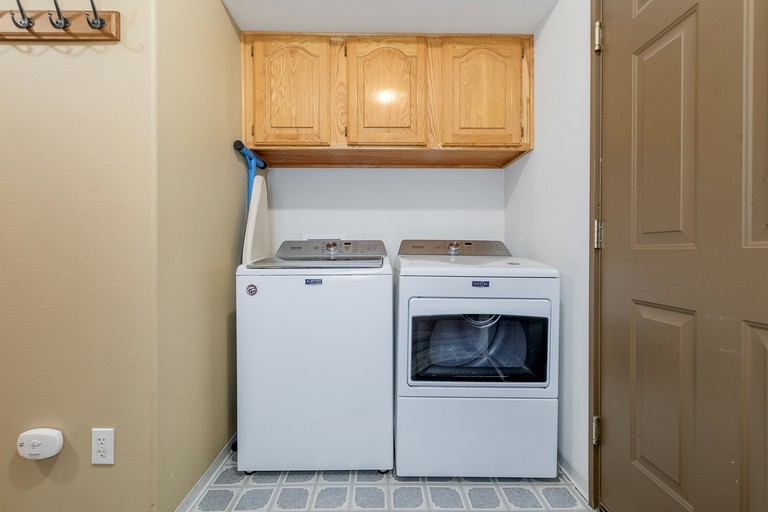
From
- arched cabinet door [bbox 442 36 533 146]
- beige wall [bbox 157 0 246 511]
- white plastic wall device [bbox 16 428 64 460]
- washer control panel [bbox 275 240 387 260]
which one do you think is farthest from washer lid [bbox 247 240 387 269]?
white plastic wall device [bbox 16 428 64 460]

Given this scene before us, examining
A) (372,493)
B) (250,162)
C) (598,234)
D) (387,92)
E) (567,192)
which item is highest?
(387,92)

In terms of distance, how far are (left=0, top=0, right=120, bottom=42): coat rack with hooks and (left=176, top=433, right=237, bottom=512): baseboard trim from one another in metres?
1.64

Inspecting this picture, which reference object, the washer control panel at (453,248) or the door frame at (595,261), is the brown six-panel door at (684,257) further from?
the washer control panel at (453,248)

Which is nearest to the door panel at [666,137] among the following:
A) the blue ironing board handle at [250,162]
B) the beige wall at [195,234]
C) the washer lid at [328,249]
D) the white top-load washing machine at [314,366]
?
the white top-load washing machine at [314,366]

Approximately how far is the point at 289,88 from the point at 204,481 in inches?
73.8

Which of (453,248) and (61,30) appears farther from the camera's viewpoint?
(453,248)

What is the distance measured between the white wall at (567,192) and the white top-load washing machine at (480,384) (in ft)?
0.27

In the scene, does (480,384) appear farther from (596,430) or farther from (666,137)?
(666,137)

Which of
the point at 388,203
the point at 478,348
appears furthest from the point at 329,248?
the point at 478,348

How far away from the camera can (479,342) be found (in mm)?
1532

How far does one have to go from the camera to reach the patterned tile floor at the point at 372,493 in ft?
4.46

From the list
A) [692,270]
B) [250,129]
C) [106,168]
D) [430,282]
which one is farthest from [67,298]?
[692,270]

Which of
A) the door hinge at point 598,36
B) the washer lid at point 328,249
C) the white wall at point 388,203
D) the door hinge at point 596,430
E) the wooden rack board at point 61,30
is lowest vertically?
the door hinge at point 596,430

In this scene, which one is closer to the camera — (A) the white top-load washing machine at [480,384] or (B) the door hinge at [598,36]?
(B) the door hinge at [598,36]
